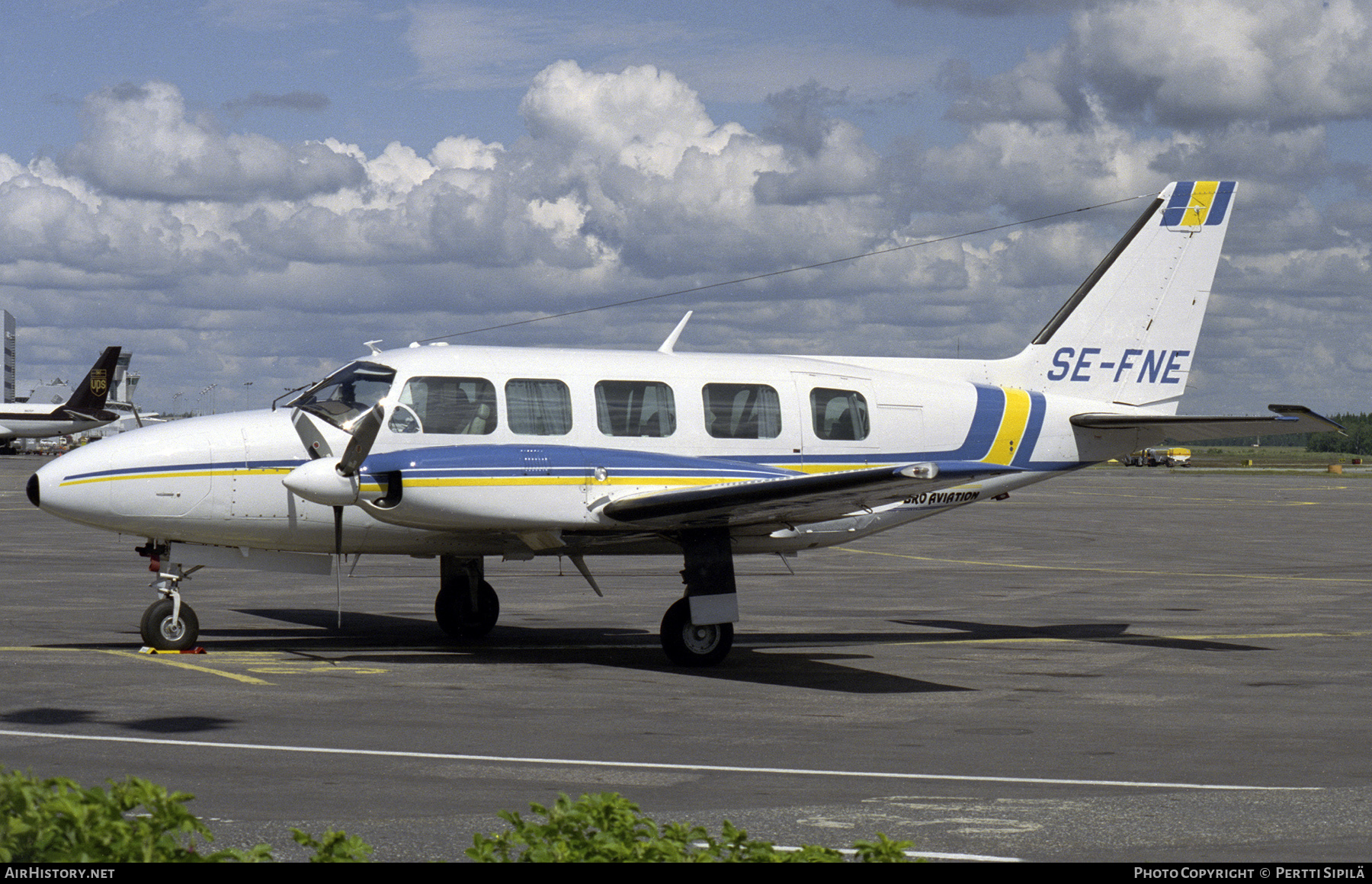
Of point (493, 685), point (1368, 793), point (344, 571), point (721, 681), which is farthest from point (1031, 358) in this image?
point (344, 571)

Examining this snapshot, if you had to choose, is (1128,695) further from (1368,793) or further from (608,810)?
(608,810)

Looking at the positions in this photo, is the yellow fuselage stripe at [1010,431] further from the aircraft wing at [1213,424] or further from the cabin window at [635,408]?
the cabin window at [635,408]

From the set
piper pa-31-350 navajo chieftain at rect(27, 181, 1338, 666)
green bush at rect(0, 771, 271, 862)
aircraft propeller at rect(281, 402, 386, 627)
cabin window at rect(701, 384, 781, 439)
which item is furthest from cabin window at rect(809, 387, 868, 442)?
green bush at rect(0, 771, 271, 862)

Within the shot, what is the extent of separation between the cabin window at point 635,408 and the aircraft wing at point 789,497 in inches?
43.1

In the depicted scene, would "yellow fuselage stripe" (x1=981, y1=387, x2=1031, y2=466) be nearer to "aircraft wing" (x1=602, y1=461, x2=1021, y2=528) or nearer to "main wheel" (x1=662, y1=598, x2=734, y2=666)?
"aircraft wing" (x1=602, y1=461, x2=1021, y2=528)

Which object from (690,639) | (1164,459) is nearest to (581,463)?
(690,639)

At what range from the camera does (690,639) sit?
45.8 ft

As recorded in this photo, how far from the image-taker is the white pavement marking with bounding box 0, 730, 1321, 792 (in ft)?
28.1

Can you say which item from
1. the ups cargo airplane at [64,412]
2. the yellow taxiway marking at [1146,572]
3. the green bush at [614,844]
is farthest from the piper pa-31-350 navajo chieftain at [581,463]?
the ups cargo airplane at [64,412]

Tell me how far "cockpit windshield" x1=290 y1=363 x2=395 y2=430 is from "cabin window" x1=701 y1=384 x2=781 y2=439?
3.53 m

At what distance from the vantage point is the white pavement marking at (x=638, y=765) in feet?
28.1
